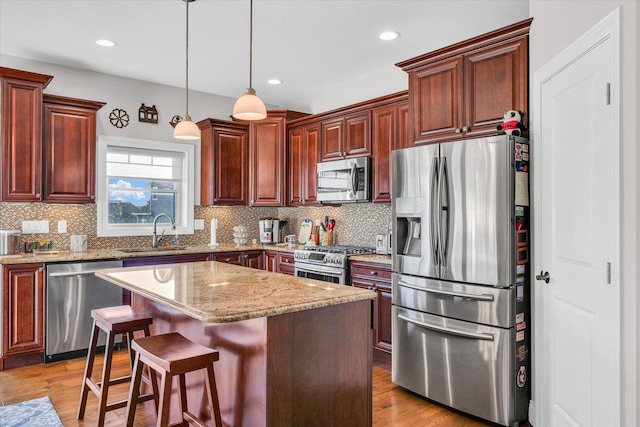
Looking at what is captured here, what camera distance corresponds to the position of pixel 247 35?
3.72 meters

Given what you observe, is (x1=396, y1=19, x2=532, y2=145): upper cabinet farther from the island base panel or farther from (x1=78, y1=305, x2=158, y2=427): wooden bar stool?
(x1=78, y1=305, x2=158, y2=427): wooden bar stool

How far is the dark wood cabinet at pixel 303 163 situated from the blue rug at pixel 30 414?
9.96ft

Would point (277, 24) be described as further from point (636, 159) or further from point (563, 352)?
point (563, 352)

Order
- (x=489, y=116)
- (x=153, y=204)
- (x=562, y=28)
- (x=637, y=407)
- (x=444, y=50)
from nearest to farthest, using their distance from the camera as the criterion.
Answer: (x=637, y=407), (x=562, y=28), (x=489, y=116), (x=444, y=50), (x=153, y=204)

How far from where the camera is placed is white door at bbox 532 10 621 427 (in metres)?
1.87

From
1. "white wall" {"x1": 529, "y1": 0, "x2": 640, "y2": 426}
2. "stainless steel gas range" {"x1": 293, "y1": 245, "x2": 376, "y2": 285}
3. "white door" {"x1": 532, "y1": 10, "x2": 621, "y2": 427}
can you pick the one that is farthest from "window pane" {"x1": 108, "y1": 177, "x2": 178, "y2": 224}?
"white wall" {"x1": 529, "y1": 0, "x2": 640, "y2": 426}

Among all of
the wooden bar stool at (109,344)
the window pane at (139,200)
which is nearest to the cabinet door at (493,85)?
the wooden bar stool at (109,344)

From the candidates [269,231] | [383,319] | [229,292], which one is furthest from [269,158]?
[229,292]

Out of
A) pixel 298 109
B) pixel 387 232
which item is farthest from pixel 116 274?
pixel 298 109

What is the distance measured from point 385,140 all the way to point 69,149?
10.0 ft

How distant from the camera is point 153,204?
5.14 meters

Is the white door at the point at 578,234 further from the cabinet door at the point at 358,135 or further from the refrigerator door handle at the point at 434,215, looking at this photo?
the cabinet door at the point at 358,135

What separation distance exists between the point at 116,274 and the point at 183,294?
2.98 ft

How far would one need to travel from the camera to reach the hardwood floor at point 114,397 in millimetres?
2764
